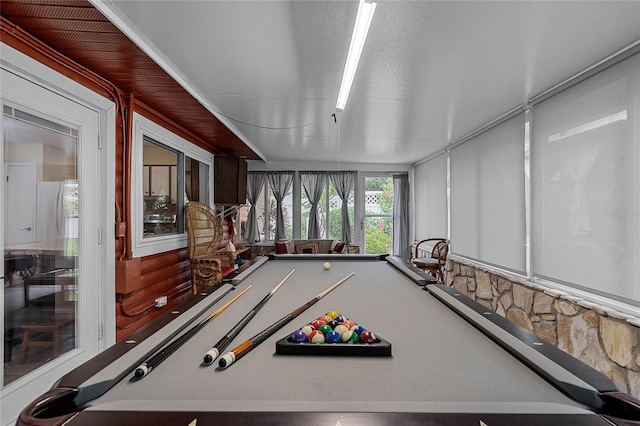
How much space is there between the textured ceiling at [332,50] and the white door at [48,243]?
443 mm

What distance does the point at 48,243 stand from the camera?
84.8 inches

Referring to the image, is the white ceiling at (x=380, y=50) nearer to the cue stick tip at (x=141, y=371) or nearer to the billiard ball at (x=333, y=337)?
the billiard ball at (x=333, y=337)

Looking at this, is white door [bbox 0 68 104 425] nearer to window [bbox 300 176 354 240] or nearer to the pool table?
the pool table

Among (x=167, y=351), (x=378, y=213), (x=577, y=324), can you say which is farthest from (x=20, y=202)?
(x=378, y=213)

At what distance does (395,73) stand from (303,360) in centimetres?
230

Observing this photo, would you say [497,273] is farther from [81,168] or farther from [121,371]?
[81,168]

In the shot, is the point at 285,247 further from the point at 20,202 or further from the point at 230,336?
the point at 230,336

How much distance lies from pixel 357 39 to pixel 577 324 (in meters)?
2.74

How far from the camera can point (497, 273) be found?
3.83 meters

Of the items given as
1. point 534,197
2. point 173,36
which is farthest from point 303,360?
point 534,197

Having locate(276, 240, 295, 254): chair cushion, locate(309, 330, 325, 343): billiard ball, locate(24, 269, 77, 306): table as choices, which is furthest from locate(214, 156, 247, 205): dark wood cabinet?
locate(309, 330, 325, 343): billiard ball

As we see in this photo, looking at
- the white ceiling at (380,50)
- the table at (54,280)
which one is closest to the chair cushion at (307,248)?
the white ceiling at (380,50)

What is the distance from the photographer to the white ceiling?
5.78 ft

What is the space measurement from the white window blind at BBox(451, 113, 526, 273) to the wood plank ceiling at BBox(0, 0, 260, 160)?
3479mm
